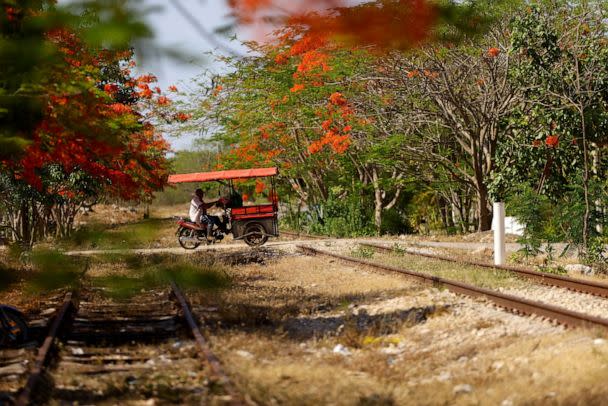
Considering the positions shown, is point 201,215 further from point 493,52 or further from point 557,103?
point 557,103

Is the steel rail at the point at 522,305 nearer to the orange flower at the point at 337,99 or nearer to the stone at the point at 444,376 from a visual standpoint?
the stone at the point at 444,376

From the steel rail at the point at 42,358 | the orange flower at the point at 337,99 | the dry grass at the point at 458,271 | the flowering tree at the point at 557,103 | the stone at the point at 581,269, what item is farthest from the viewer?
the orange flower at the point at 337,99

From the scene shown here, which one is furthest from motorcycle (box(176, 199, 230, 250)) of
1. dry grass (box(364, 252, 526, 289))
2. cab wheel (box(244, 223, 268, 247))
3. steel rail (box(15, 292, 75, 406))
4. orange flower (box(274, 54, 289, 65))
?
steel rail (box(15, 292, 75, 406))

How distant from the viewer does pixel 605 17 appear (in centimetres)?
2427

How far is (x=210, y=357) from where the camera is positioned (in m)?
7.23

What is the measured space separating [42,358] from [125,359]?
31.4 inches

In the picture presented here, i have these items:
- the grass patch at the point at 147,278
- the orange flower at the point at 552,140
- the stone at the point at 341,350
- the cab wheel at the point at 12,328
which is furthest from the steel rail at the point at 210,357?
the orange flower at the point at 552,140

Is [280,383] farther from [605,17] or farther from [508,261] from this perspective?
[605,17]

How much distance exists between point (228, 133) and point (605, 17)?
17990 mm

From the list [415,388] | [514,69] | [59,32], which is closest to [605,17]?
[514,69]

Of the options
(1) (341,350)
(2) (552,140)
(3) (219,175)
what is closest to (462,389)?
(1) (341,350)

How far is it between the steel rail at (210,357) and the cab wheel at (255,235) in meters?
15.0

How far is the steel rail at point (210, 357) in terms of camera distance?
5547mm

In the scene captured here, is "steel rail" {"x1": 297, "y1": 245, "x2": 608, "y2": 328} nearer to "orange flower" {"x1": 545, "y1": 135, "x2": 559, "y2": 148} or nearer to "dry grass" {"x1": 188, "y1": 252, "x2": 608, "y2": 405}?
"dry grass" {"x1": 188, "y1": 252, "x2": 608, "y2": 405}
